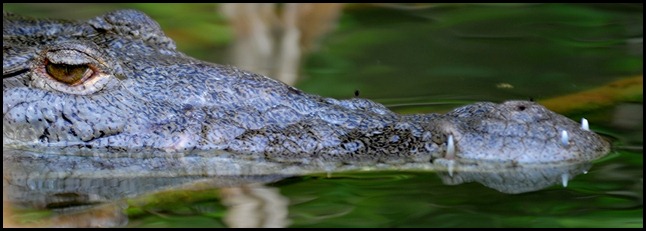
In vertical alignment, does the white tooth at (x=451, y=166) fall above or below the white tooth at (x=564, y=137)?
below

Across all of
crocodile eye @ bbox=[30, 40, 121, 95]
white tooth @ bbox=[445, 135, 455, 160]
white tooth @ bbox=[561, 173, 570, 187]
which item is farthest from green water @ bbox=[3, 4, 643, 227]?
crocodile eye @ bbox=[30, 40, 121, 95]

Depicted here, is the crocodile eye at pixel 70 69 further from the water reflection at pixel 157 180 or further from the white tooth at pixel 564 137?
the white tooth at pixel 564 137

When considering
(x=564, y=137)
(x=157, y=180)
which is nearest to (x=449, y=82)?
(x=564, y=137)

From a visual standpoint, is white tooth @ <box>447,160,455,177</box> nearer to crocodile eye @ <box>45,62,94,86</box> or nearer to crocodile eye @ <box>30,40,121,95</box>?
crocodile eye @ <box>30,40,121,95</box>

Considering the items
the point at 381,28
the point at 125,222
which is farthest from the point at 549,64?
the point at 125,222

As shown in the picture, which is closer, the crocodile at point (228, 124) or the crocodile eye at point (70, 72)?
the crocodile at point (228, 124)

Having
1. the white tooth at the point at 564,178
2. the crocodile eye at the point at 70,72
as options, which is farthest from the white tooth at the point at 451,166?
the crocodile eye at the point at 70,72
